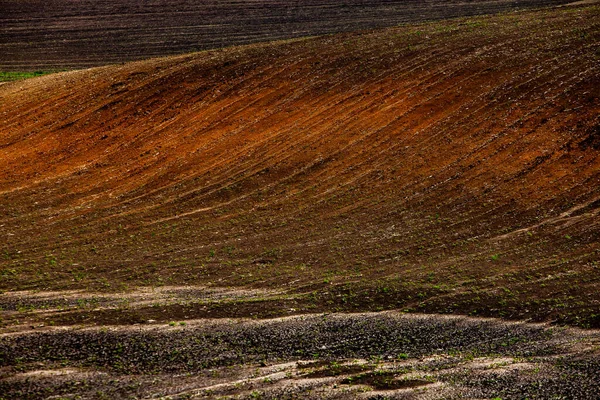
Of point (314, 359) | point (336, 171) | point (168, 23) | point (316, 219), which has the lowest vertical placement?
point (314, 359)

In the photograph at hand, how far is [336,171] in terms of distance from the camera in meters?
22.6

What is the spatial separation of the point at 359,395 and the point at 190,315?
452cm

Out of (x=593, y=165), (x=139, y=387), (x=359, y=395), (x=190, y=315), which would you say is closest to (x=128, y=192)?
(x=190, y=315)

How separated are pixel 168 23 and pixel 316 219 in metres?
26.7

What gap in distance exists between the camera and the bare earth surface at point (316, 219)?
13.7m

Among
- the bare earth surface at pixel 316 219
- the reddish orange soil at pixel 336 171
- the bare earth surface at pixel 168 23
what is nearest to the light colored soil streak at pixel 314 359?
the bare earth surface at pixel 316 219

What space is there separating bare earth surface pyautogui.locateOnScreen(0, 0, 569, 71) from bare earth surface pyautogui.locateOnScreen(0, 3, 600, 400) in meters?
7.00

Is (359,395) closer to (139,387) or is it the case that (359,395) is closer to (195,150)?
(139,387)

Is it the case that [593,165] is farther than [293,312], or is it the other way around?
[593,165]

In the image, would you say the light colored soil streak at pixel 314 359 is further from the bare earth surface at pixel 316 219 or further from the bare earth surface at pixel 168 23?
the bare earth surface at pixel 168 23

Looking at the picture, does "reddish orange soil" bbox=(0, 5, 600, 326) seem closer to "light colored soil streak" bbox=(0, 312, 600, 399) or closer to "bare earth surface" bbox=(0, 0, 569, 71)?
"light colored soil streak" bbox=(0, 312, 600, 399)

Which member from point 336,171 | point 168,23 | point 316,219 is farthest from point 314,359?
point 168,23

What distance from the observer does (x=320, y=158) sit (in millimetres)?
23281

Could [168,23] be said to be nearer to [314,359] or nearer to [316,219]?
[316,219]
